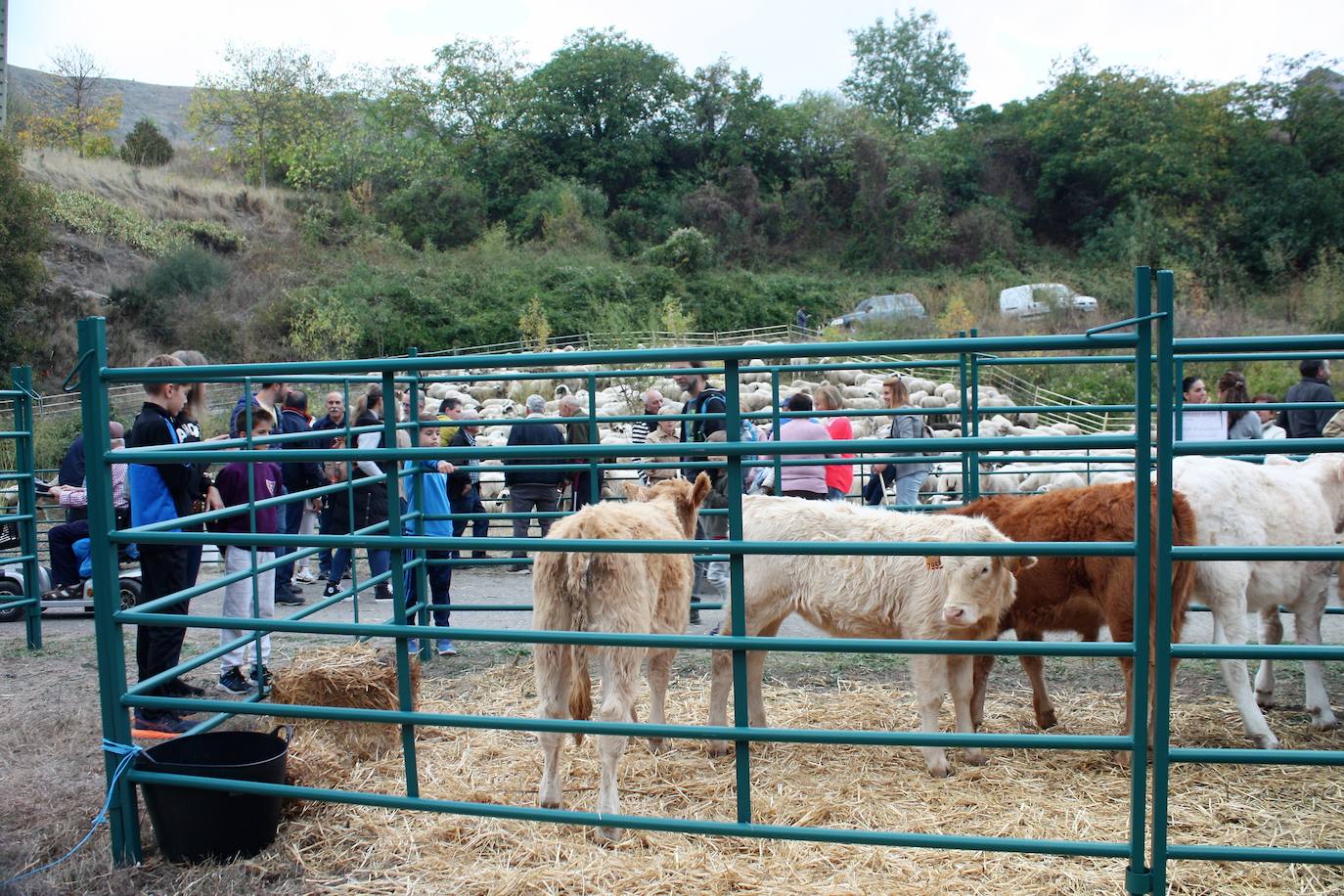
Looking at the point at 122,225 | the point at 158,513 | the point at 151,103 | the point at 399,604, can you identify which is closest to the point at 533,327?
the point at 122,225

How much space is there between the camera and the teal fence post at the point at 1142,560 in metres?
2.80

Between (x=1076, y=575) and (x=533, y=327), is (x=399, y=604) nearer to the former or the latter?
(x=1076, y=575)

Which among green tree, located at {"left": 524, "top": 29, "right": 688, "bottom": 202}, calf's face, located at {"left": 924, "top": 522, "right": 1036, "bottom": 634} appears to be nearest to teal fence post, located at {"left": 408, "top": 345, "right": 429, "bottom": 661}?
calf's face, located at {"left": 924, "top": 522, "right": 1036, "bottom": 634}

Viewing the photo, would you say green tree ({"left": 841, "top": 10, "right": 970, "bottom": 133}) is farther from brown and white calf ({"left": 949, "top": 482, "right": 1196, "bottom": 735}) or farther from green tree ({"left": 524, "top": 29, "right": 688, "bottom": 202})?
brown and white calf ({"left": 949, "top": 482, "right": 1196, "bottom": 735})

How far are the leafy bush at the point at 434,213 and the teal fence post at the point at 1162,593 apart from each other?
37196 millimetres

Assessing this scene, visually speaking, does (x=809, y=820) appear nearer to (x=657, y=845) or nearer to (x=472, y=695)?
(x=657, y=845)

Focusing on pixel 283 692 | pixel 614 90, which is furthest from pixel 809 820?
pixel 614 90

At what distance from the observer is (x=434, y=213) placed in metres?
38.6

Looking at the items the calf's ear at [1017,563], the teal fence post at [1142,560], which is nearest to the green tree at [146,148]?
the calf's ear at [1017,563]

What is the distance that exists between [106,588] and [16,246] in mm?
27113

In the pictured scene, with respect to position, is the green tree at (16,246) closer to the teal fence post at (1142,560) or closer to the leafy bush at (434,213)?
the leafy bush at (434,213)

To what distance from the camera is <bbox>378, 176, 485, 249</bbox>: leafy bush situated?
38.2m

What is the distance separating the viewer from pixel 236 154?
149 feet

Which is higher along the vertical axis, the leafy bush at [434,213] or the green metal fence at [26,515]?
the leafy bush at [434,213]
